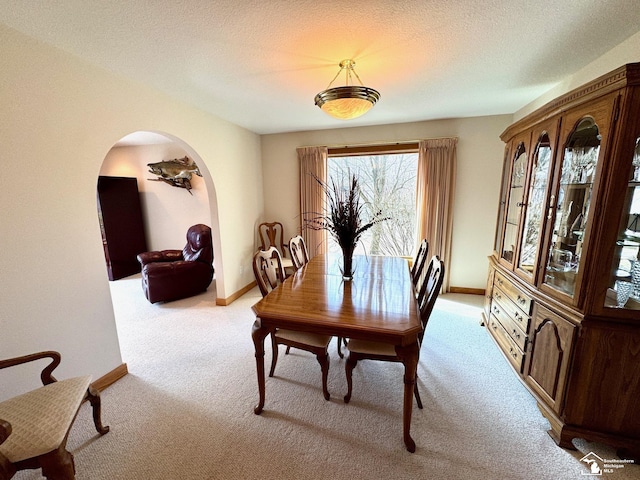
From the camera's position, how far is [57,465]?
113 cm

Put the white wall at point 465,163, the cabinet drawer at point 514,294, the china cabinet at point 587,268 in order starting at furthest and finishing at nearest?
the white wall at point 465,163
the cabinet drawer at point 514,294
the china cabinet at point 587,268

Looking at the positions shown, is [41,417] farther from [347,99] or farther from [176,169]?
[176,169]

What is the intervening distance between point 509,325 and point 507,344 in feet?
0.55

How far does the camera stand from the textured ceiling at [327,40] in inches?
52.8

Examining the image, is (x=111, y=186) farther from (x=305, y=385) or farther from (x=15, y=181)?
(x=305, y=385)

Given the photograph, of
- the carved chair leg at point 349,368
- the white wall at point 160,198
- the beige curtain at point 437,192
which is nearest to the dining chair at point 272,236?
the white wall at point 160,198

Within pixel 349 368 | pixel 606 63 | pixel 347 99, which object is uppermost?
pixel 606 63

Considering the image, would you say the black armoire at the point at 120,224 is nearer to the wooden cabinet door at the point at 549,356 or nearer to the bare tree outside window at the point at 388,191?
the bare tree outside window at the point at 388,191

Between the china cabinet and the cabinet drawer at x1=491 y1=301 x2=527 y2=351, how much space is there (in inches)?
0.8

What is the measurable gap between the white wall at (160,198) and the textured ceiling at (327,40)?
2548 mm

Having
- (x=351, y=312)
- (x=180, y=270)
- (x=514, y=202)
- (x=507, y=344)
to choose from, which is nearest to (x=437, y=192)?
(x=514, y=202)

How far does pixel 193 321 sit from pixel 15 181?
82.1 inches

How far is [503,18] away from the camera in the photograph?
1.43 meters

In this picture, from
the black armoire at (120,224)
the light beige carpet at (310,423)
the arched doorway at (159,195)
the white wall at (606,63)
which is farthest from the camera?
the arched doorway at (159,195)
